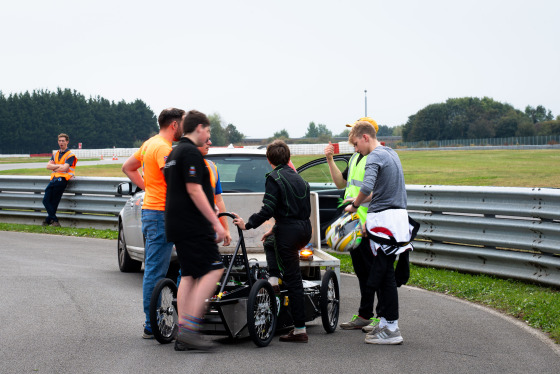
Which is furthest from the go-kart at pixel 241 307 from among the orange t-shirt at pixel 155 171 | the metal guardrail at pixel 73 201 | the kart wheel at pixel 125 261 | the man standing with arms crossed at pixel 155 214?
the metal guardrail at pixel 73 201

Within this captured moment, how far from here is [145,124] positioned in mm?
173375

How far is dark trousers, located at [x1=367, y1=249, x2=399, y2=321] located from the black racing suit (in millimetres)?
610

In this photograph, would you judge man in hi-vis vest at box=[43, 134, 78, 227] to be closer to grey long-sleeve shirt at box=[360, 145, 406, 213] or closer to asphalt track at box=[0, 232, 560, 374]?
asphalt track at box=[0, 232, 560, 374]

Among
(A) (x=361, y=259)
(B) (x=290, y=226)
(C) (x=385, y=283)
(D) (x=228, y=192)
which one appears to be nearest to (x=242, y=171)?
(D) (x=228, y=192)

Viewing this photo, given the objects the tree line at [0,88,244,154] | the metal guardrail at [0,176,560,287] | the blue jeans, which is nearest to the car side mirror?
the blue jeans

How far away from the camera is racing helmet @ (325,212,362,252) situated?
22.5ft

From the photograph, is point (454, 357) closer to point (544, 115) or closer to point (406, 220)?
point (406, 220)

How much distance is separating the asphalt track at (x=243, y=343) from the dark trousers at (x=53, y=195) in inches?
267

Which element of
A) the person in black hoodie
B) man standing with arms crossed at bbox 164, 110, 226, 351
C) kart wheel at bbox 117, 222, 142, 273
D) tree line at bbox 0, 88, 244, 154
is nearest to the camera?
man standing with arms crossed at bbox 164, 110, 226, 351

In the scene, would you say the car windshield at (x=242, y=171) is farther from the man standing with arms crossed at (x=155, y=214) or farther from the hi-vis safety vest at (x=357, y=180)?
the man standing with arms crossed at (x=155, y=214)

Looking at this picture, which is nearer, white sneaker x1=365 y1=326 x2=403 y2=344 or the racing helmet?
white sneaker x1=365 y1=326 x2=403 y2=344

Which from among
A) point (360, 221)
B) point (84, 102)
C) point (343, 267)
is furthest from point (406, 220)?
point (84, 102)

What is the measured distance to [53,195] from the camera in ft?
53.3

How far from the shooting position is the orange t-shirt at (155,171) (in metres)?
6.46
